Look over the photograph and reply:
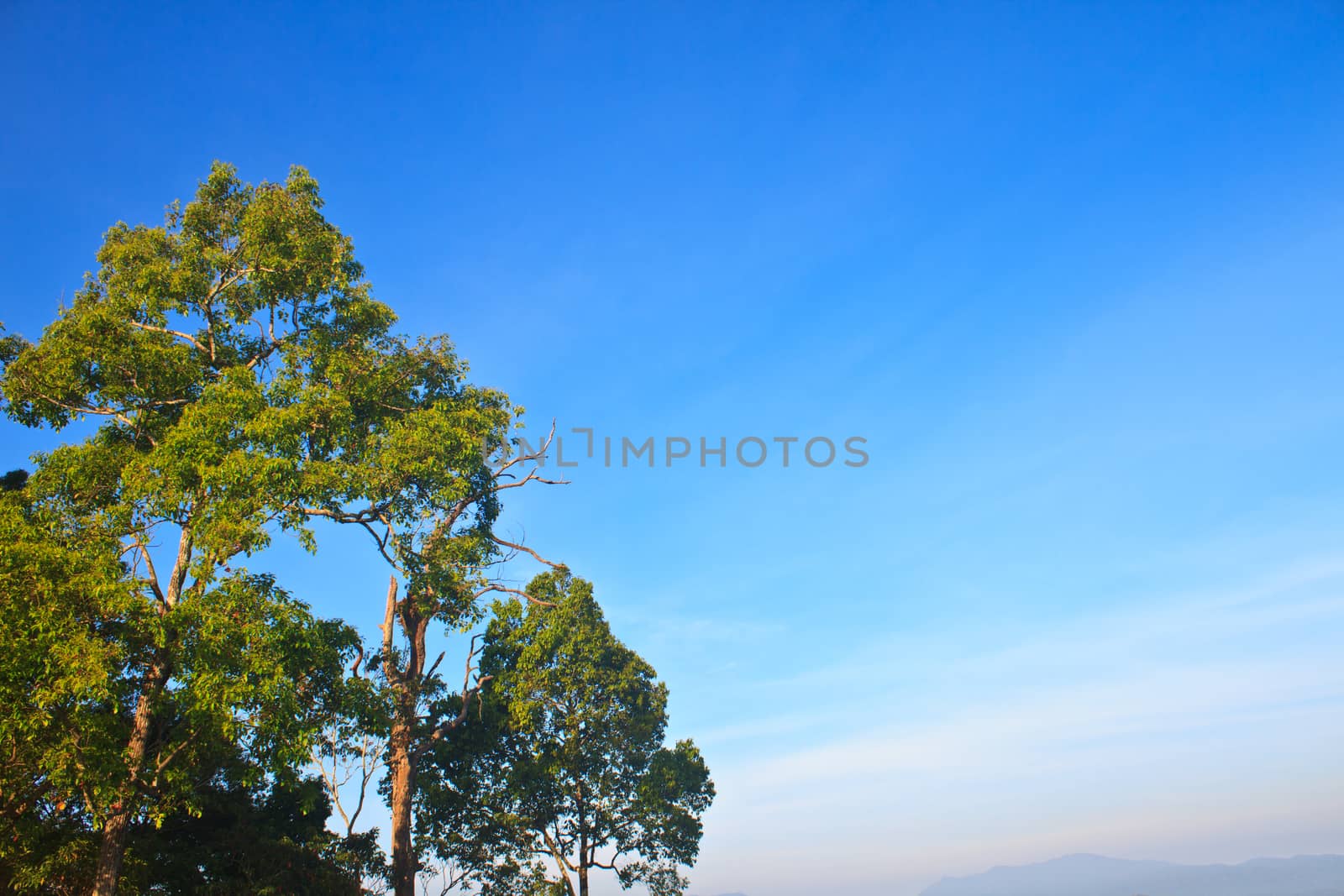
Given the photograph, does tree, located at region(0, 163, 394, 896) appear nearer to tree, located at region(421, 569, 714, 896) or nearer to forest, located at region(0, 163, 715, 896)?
forest, located at region(0, 163, 715, 896)

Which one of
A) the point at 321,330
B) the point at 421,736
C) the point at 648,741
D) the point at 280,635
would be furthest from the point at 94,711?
the point at 648,741

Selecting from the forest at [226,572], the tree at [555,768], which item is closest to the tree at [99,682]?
the forest at [226,572]

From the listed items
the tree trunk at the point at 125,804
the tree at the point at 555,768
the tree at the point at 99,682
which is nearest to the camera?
the tree at the point at 99,682

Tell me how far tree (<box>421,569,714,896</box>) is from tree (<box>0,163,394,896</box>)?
9508 mm

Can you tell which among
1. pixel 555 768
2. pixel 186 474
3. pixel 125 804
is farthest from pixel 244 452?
pixel 555 768

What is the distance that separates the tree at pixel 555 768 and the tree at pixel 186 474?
9.51 meters

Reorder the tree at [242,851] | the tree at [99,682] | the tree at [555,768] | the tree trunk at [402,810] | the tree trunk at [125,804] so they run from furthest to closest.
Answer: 1. the tree at [555,768]
2. the tree trunk at [402,810]
3. the tree at [242,851]
4. the tree trunk at [125,804]
5. the tree at [99,682]

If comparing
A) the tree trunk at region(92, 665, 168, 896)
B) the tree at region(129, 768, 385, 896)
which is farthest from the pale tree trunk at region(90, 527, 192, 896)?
the tree at region(129, 768, 385, 896)

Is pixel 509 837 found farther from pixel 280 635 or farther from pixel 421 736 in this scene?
pixel 280 635

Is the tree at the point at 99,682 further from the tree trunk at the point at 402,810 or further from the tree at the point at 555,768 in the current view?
the tree at the point at 555,768

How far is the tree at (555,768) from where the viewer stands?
23172 millimetres

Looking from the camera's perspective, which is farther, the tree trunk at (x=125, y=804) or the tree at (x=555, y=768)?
the tree at (x=555, y=768)

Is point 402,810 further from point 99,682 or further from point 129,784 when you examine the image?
point 99,682

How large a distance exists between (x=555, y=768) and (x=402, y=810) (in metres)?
6.94
